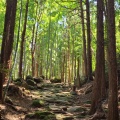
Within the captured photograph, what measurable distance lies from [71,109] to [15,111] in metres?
2.72

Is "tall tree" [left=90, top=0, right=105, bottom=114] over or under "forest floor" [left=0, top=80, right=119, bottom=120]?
over

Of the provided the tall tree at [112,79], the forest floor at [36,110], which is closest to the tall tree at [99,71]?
the forest floor at [36,110]

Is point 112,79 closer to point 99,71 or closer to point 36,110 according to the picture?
point 99,71

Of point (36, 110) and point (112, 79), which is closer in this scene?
point (112, 79)

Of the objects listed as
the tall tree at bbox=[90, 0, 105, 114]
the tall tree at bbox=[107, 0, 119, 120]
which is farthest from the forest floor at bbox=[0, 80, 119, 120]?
the tall tree at bbox=[107, 0, 119, 120]

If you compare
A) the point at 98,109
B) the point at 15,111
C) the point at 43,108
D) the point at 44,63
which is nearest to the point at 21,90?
the point at 43,108

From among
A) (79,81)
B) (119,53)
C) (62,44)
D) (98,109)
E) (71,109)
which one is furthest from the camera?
(62,44)

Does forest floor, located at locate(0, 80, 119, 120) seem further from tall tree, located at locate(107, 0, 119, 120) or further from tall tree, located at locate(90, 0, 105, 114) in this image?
tall tree, located at locate(107, 0, 119, 120)

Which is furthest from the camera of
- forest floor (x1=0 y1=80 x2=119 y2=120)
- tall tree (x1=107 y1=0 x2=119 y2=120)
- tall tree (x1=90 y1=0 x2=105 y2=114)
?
tall tree (x1=90 y1=0 x2=105 y2=114)

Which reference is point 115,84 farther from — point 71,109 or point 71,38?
point 71,38

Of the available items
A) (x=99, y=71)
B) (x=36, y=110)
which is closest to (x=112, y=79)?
(x=99, y=71)

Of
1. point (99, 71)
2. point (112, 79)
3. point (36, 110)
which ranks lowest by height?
point (36, 110)

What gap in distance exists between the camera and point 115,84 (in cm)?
763

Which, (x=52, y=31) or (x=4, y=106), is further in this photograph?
(x=52, y=31)
